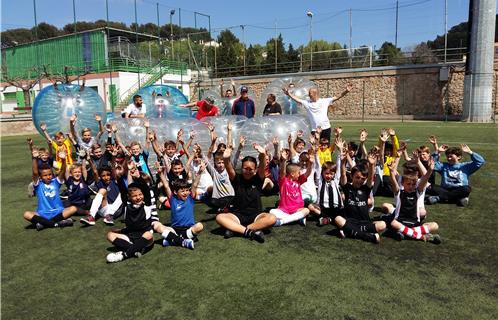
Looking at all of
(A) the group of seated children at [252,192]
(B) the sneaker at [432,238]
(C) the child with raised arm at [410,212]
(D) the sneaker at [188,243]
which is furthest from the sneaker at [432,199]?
(D) the sneaker at [188,243]

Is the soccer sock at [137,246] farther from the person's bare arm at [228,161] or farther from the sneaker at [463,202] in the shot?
the sneaker at [463,202]

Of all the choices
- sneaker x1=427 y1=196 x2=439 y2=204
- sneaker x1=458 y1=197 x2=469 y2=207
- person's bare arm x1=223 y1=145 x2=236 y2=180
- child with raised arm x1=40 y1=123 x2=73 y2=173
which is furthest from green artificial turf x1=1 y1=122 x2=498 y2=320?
child with raised arm x1=40 y1=123 x2=73 y2=173

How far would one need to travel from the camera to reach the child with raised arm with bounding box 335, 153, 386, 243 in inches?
187

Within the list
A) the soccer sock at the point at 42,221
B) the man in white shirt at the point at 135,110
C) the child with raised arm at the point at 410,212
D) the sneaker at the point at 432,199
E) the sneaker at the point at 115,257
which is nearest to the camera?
the sneaker at the point at 115,257

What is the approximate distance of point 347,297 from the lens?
3375 mm

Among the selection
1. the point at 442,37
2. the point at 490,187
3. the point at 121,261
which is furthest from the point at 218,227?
the point at 442,37

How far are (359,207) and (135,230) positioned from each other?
9.41ft

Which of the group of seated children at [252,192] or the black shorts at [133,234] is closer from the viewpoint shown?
the black shorts at [133,234]

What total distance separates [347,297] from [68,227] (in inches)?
167

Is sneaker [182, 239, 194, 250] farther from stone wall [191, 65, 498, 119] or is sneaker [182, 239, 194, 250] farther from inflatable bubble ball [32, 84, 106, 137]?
stone wall [191, 65, 498, 119]

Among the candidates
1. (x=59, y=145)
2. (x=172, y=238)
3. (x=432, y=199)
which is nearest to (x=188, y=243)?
(x=172, y=238)

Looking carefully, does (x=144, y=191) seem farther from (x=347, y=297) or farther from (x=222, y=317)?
(x=347, y=297)

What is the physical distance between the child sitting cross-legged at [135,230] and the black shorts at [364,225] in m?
2.57

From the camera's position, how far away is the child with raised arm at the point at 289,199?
531 cm
